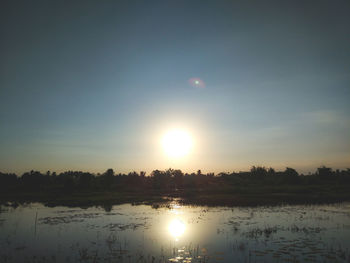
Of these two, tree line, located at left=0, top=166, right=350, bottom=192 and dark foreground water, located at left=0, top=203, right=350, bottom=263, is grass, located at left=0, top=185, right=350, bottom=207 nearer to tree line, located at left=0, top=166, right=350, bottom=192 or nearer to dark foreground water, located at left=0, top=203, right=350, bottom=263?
tree line, located at left=0, top=166, right=350, bottom=192

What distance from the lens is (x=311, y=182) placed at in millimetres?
89188

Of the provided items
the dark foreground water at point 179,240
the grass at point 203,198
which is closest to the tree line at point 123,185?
the grass at point 203,198

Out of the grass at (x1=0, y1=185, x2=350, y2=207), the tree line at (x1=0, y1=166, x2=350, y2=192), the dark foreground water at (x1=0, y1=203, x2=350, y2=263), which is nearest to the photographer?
the dark foreground water at (x1=0, y1=203, x2=350, y2=263)

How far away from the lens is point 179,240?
18.4 metres

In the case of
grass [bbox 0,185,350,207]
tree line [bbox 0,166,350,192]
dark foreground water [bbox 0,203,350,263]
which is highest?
tree line [bbox 0,166,350,192]

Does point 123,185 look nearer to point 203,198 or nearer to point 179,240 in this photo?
point 203,198

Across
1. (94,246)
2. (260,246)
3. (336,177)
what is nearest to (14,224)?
(94,246)

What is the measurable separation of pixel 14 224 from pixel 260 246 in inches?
987

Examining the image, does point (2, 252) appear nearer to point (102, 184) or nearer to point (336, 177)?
point (102, 184)

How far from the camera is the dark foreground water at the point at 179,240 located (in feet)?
47.2

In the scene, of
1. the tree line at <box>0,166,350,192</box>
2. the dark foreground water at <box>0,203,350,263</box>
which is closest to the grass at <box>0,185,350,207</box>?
the tree line at <box>0,166,350,192</box>

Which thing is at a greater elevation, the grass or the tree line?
the tree line

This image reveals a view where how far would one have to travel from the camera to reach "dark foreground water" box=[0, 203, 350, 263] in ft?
47.2

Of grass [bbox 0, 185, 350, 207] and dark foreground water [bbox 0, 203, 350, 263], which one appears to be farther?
grass [bbox 0, 185, 350, 207]
